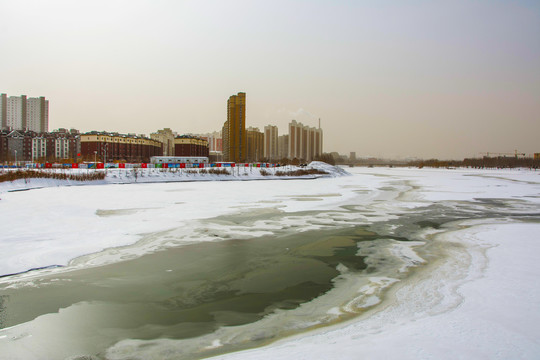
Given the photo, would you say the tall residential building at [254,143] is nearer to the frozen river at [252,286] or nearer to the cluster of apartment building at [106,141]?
the cluster of apartment building at [106,141]

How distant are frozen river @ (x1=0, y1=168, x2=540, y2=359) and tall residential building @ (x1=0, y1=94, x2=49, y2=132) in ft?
635

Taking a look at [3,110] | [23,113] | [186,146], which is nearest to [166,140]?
[186,146]

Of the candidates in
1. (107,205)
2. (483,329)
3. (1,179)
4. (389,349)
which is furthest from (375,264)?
(1,179)

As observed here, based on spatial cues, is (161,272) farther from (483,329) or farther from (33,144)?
(33,144)

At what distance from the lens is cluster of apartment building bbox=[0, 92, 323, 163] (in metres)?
110

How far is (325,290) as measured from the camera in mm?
6074

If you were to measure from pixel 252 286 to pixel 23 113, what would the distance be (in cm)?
20895

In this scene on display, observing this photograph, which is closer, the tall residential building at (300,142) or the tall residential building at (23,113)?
the tall residential building at (23,113)

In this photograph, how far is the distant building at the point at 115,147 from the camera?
364 ft

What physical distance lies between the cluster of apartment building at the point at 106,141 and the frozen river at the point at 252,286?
2731 inches

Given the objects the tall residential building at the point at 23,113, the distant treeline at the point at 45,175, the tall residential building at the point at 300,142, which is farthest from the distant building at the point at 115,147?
the tall residential building at the point at 300,142

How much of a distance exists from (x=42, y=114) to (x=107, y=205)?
19361 cm

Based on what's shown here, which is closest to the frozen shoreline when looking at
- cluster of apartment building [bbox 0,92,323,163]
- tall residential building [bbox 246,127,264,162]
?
cluster of apartment building [bbox 0,92,323,163]

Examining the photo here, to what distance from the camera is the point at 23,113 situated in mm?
173875
